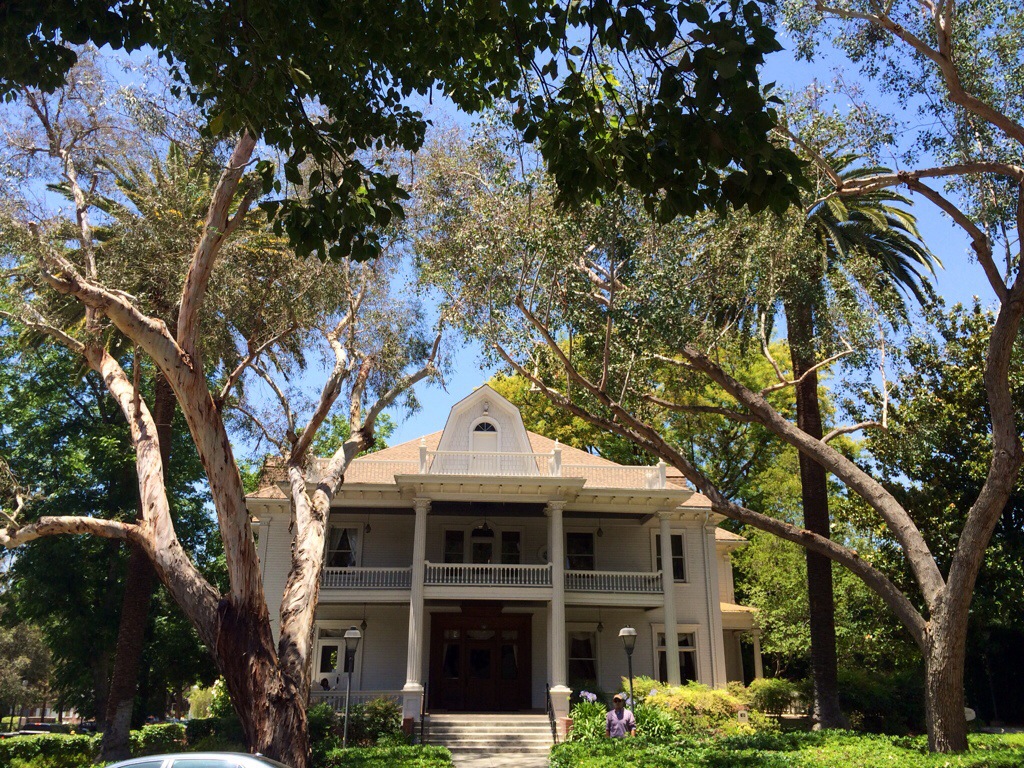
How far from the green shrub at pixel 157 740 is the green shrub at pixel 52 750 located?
3.00 feet

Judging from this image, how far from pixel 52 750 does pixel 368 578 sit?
28.4 ft

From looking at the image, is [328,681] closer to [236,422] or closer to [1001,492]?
[236,422]

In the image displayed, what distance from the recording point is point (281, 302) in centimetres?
1520

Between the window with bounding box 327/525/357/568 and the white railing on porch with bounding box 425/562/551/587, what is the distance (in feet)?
9.80

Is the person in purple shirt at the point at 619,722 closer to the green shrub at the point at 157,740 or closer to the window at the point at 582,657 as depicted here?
A: the window at the point at 582,657

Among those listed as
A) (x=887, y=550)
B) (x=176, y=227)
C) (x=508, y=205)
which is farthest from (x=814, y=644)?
(x=176, y=227)

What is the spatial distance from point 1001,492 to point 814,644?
7.29 metres

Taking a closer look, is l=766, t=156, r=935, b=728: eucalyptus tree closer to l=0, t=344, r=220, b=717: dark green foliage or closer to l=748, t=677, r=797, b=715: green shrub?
l=748, t=677, r=797, b=715: green shrub

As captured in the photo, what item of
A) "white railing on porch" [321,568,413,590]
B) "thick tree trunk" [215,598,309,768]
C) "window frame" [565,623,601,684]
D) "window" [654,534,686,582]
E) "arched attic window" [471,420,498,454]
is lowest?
"thick tree trunk" [215,598,309,768]

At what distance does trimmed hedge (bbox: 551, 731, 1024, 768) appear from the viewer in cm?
1075

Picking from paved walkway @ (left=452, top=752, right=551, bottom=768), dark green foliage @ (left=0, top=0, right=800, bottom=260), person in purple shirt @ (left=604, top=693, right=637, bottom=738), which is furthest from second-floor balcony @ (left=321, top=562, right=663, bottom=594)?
dark green foliage @ (left=0, top=0, right=800, bottom=260)

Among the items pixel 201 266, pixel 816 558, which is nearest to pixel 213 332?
pixel 201 266

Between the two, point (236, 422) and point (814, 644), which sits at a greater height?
point (236, 422)

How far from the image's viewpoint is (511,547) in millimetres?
25688
